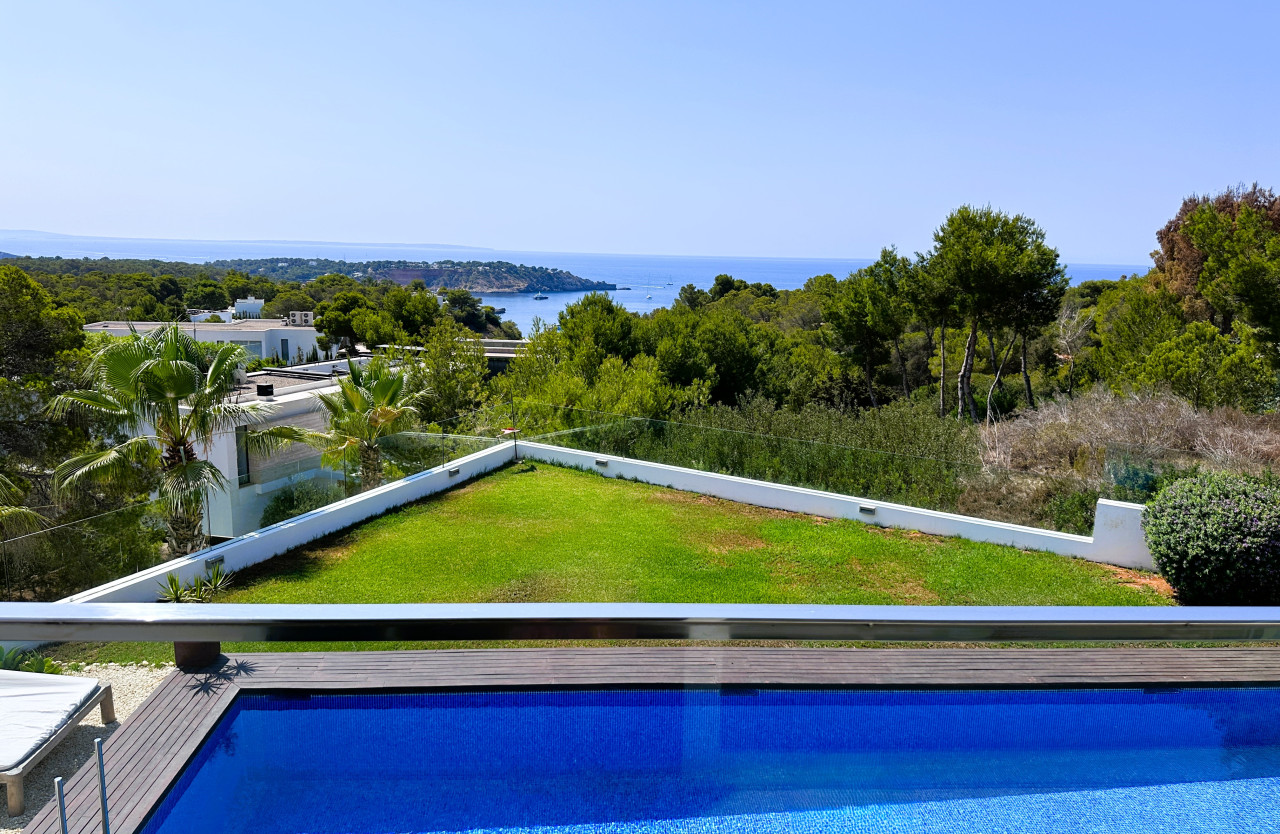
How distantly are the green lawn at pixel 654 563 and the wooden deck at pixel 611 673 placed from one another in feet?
13.0

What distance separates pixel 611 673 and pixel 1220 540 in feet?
20.7

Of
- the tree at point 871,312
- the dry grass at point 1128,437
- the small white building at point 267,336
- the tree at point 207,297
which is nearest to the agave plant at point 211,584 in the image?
the dry grass at point 1128,437

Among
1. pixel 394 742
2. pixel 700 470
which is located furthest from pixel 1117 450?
pixel 394 742

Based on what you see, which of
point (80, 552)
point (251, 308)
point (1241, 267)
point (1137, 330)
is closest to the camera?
point (80, 552)

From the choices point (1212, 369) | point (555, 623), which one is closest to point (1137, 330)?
point (1212, 369)

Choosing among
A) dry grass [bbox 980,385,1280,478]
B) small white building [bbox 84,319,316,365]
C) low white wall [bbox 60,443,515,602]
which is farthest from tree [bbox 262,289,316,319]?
dry grass [bbox 980,385,1280,478]

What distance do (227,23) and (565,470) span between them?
1138cm

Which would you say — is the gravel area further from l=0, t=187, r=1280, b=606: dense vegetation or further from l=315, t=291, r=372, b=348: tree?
l=315, t=291, r=372, b=348: tree

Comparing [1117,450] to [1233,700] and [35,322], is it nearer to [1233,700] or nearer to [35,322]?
[1233,700]

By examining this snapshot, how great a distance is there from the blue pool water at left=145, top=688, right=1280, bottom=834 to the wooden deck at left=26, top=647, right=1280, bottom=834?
0.05m

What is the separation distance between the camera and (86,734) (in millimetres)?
1935

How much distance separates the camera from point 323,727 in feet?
7.32

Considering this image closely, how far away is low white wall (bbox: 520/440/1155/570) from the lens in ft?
25.8

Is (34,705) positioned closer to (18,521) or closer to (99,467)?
(18,521)
